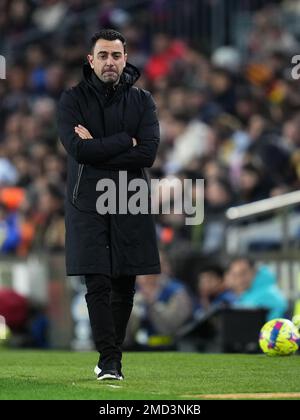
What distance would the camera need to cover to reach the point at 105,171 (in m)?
8.27

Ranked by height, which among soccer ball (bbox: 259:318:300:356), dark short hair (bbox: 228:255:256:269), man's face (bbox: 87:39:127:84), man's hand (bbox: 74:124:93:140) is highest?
man's face (bbox: 87:39:127:84)

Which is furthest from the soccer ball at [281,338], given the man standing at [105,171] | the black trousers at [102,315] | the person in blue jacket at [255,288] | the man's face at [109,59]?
the man's face at [109,59]

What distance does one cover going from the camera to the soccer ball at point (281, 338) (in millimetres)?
10094

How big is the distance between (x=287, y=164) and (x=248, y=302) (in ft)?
8.16

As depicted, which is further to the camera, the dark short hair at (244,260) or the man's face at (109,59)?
the dark short hair at (244,260)

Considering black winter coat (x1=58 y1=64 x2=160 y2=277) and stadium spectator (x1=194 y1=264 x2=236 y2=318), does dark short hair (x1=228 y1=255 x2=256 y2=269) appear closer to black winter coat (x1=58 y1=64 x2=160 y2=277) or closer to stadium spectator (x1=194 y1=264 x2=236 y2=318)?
stadium spectator (x1=194 y1=264 x2=236 y2=318)

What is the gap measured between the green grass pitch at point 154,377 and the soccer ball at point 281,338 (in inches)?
4.0

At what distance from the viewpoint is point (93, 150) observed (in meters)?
8.10

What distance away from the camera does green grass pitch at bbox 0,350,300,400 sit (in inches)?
293

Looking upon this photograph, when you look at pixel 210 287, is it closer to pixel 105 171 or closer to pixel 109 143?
pixel 105 171

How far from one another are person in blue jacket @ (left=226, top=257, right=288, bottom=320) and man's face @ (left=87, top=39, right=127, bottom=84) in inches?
197

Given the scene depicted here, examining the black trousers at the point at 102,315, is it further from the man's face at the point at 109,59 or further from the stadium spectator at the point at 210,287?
the stadium spectator at the point at 210,287

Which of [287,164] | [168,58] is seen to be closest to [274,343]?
[287,164]

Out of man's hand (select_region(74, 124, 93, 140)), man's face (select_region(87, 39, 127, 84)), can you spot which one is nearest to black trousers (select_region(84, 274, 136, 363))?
man's hand (select_region(74, 124, 93, 140))
